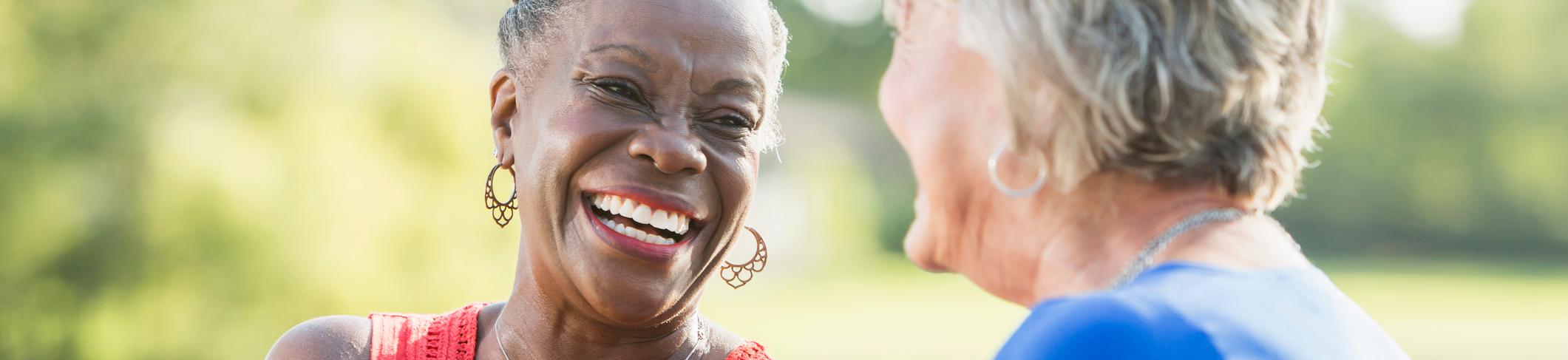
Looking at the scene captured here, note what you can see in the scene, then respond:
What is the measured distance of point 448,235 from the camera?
855 cm

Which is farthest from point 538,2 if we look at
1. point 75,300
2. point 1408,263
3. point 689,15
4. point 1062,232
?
point 1408,263

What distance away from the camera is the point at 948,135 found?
5.99ft

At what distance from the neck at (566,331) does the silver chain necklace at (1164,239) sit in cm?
123

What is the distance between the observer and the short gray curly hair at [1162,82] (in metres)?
1.65

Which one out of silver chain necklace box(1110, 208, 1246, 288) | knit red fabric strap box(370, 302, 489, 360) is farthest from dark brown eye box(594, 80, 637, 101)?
silver chain necklace box(1110, 208, 1246, 288)

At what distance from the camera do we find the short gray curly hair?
165 cm

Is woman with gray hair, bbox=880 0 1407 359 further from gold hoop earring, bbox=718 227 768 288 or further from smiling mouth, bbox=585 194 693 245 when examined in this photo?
gold hoop earring, bbox=718 227 768 288

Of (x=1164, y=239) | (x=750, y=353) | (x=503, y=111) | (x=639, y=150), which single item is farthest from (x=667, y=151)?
(x=1164, y=239)

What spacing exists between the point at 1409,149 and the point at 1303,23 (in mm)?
44438

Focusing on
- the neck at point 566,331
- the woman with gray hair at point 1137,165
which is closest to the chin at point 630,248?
the neck at point 566,331

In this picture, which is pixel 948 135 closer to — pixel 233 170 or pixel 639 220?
pixel 639 220

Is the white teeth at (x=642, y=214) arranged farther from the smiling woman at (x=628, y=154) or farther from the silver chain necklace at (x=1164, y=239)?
the silver chain necklace at (x=1164, y=239)

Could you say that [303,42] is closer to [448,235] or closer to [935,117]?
[448,235]

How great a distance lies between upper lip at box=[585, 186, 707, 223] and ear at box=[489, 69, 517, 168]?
318mm
